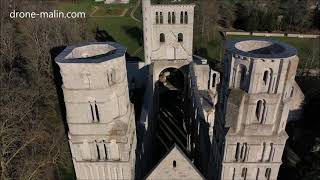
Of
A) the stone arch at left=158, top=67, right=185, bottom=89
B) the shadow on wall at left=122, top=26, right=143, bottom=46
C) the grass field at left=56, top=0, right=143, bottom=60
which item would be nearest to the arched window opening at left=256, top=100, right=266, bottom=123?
the stone arch at left=158, top=67, right=185, bottom=89

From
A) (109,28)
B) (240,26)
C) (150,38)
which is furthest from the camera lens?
(240,26)

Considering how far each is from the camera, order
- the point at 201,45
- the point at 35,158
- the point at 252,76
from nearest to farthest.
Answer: the point at 252,76 < the point at 35,158 < the point at 201,45

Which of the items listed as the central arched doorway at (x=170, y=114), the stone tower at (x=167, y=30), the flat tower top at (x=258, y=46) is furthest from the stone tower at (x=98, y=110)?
the stone tower at (x=167, y=30)

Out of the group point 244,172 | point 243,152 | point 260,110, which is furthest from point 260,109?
point 244,172

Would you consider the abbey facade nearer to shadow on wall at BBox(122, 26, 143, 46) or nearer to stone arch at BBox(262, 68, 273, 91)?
stone arch at BBox(262, 68, 273, 91)

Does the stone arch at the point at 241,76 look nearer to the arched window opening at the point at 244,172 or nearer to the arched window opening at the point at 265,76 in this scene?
the arched window opening at the point at 265,76

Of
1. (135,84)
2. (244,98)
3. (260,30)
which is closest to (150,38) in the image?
(135,84)

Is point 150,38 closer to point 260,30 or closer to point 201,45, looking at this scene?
point 201,45
